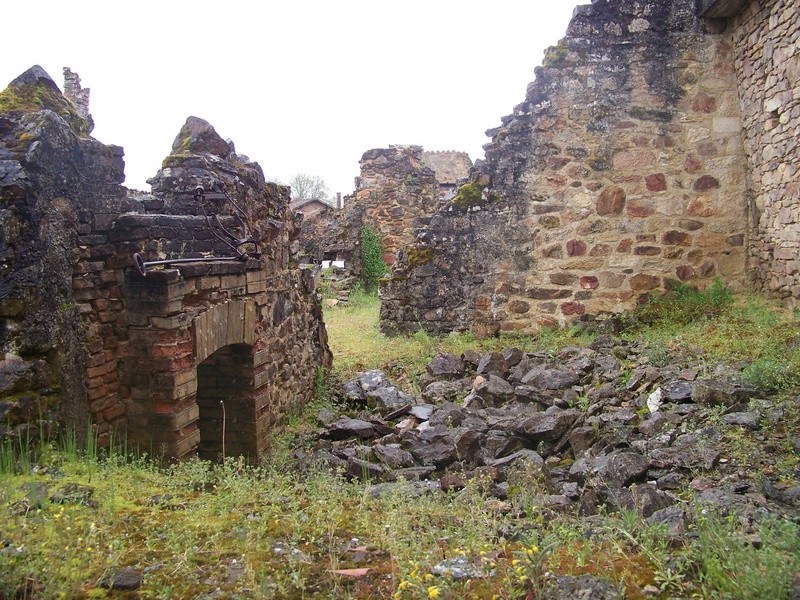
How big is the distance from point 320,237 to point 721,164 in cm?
1316

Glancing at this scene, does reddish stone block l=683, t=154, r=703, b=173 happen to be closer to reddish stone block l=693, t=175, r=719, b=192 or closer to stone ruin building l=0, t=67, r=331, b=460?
reddish stone block l=693, t=175, r=719, b=192

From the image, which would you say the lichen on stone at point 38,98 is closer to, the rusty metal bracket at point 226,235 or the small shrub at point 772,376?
the rusty metal bracket at point 226,235

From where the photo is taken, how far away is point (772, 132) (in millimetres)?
7605

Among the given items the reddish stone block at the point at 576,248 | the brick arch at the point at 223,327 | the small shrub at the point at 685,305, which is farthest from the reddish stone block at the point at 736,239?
the brick arch at the point at 223,327

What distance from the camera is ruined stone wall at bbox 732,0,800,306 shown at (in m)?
7.07

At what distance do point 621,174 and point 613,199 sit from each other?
368 millimetres

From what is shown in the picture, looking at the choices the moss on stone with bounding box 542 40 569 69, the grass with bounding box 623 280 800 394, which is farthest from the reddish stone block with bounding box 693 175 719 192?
the moss on stone with bounding box 542 40 569 69

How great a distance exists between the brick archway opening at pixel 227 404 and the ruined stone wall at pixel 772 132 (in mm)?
6355

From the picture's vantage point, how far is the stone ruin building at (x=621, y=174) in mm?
8453

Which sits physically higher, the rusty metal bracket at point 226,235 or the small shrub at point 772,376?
the rusty metal bracket at point 226,235

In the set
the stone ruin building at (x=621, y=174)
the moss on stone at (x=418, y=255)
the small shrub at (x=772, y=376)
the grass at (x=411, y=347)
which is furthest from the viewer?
the moss on stone at (x=418, y=255)

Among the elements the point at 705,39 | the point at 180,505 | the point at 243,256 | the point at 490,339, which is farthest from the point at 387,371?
the point at 705,39

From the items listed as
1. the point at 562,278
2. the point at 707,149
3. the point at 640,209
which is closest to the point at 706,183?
the point at 707,149

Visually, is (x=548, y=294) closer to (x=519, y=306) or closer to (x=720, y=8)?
(x=519, y=306)
